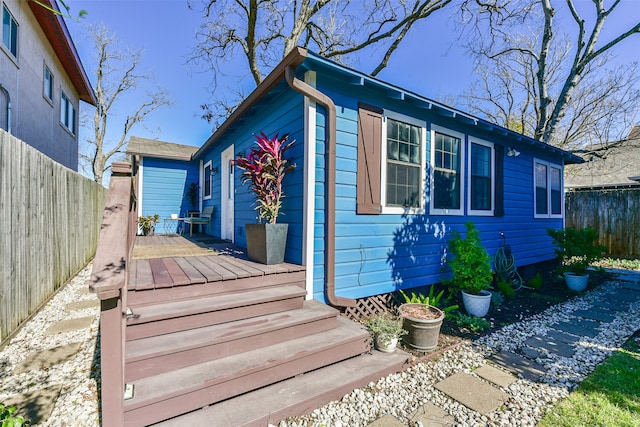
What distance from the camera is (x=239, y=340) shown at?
237 cm

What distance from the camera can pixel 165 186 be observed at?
971cm

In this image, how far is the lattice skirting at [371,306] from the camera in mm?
3730

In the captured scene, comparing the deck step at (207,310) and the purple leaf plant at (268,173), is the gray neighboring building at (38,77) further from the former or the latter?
the deck step at (207,310)

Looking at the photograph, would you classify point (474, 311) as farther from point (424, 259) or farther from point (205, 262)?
point (205, 262)

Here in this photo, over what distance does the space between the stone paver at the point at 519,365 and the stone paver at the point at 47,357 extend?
4.21 metres

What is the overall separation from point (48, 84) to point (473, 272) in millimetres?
10789

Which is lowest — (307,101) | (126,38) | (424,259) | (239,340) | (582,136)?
(239,340)

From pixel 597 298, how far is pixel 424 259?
3616mm

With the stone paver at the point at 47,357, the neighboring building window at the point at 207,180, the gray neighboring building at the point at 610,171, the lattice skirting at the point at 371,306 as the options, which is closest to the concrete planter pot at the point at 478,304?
the lattice skirting at the point at 371,306

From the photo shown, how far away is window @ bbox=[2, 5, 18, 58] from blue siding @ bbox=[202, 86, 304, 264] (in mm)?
4478

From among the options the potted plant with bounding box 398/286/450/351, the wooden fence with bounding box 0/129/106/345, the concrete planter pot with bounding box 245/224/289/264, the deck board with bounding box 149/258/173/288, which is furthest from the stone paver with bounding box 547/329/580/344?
the wooden fence with bounding box 0/129/106/345

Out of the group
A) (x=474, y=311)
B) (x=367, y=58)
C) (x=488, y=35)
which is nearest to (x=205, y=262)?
(x=474, y=311)

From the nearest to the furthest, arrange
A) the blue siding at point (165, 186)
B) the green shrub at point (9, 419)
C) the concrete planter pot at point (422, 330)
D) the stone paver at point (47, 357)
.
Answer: the green shrub at point (9, 419) → the stone paver at point (47, 357) → the concrete planter pot at point (422, 330) → the blue siding at point (165, 186)

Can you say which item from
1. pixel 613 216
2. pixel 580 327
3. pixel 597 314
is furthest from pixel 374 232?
pixel 613 216
